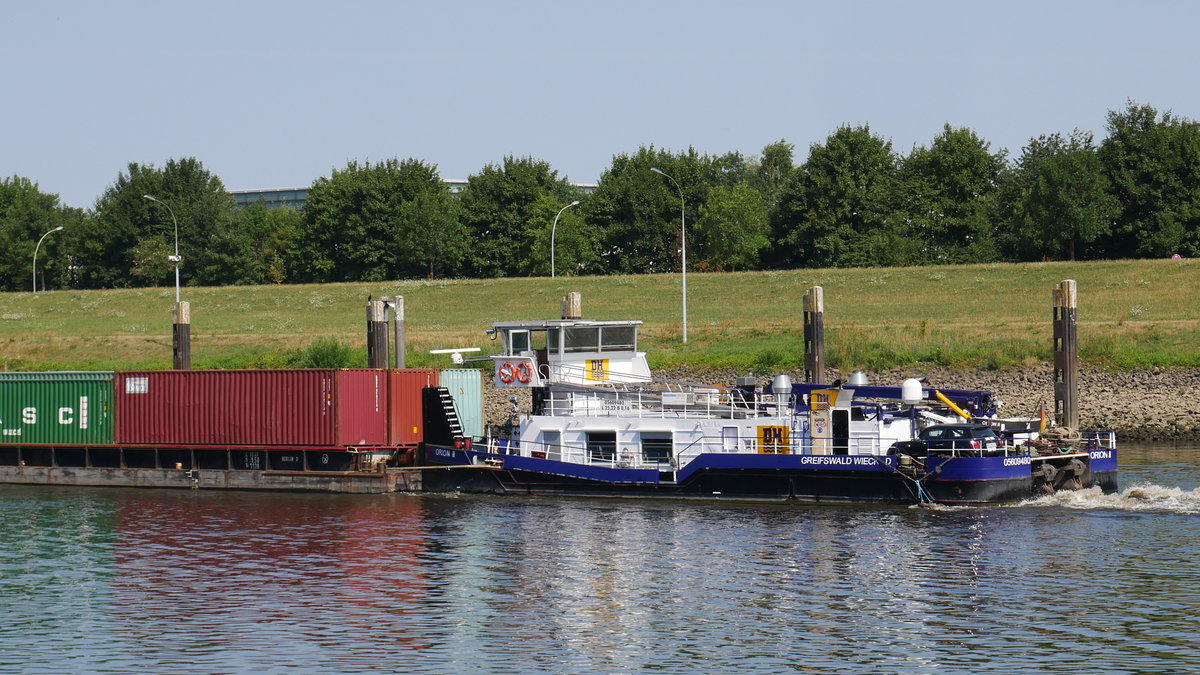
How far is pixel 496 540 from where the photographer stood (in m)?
33.5

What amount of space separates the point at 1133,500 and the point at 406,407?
20927mm

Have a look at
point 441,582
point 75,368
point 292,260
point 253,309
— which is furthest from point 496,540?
point 292,260

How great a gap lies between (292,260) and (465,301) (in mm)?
34117

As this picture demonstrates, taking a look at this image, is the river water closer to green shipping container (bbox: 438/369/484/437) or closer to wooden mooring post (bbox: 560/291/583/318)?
green shipping container (bbox: 438/369/484/437)

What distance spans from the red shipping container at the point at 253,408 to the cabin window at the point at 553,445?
5.21 m

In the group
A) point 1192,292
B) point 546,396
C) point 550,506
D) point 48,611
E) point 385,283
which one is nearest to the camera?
point 48,611

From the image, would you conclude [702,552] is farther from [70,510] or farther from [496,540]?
[70,510]

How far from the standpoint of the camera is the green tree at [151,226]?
12456cm

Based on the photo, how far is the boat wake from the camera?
34906 millimetres

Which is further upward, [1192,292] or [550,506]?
[1192,292]

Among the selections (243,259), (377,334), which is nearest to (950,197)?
(243,259)

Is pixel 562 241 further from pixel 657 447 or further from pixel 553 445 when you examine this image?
pixel 657 447

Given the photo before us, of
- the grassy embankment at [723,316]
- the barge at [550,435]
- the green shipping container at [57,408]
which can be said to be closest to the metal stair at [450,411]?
the barge at [550,435]

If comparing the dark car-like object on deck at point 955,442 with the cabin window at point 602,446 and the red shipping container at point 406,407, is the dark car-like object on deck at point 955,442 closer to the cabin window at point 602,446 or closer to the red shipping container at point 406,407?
the cabin window at point 602,446
